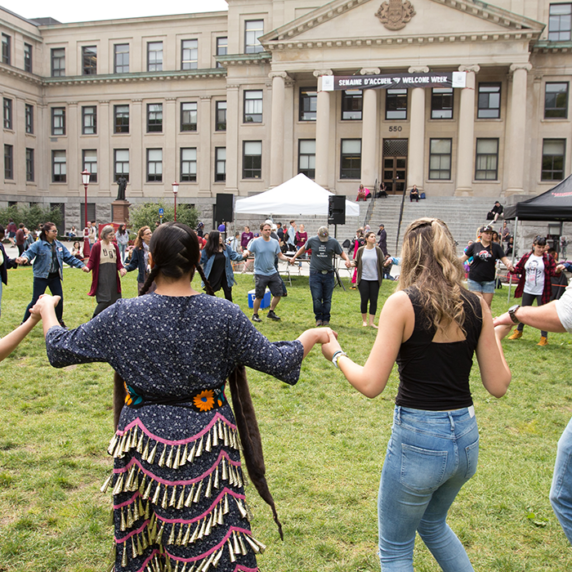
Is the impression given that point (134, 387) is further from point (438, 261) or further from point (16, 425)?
point (16, 425)

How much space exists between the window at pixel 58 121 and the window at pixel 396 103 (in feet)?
92.3

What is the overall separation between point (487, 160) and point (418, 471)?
40208 millimetres

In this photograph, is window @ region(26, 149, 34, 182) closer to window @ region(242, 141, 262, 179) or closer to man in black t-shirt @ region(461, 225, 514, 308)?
window @ region(242, 141, 262, 179)

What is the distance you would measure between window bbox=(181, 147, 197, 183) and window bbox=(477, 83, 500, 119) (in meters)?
22.2

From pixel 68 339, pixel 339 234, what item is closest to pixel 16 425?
pixel 68 339

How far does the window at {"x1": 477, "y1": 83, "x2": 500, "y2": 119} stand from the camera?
38781 millimetres

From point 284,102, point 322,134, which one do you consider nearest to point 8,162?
point 284,102

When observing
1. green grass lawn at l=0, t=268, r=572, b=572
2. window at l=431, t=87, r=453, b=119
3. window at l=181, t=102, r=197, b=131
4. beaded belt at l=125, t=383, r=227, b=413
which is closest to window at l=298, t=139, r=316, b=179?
window at l=431, t=87, r=453, b=119

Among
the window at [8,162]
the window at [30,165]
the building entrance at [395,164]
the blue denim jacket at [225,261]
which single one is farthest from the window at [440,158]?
the window at [8,162]

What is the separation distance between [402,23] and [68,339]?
38720 millimetres

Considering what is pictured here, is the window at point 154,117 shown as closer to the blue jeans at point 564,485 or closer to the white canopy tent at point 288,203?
the white canopy tent at point 288,203

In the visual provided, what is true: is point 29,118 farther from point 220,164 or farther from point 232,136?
point 232,136

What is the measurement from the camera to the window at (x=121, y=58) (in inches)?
1904

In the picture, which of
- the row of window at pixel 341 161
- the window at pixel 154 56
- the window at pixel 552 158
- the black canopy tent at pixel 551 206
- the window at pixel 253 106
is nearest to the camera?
the black canopy tent at pixel 551 206
